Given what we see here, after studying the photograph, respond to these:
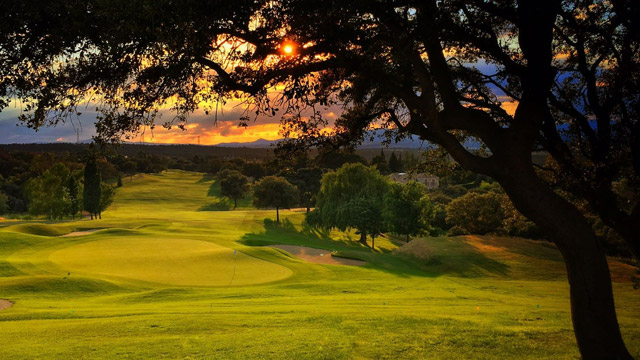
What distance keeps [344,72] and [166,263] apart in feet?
77.2

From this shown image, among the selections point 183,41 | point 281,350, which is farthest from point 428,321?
point 183,41

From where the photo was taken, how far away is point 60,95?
28.7ft

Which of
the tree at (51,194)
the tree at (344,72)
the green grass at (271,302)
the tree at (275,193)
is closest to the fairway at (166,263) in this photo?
the green grass at (271,302)

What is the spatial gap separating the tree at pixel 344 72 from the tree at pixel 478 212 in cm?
4450

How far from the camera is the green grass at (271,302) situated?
1021cm

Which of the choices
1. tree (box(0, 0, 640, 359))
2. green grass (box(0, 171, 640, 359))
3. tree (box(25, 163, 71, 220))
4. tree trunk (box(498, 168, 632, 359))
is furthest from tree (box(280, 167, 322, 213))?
tree trunk (box(498, 168, 632, 359))

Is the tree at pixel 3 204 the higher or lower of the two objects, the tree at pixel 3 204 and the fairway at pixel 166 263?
the lower

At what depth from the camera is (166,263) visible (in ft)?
97.6

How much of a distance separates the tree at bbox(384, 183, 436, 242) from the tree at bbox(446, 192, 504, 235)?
318 cm

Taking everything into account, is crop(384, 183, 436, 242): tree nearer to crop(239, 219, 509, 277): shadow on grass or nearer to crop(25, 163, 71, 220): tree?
crop(239, 219, 509, 277): shadow on grass

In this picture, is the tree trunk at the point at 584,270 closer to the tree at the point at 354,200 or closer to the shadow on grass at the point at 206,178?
the tree at the point at 354,200

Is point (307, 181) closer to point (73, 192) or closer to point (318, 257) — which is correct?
point (73, 192)

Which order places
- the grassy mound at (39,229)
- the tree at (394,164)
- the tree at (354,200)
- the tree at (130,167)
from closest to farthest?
1. the grassy mound at (39,229)
2. the tree at (354,200)
3. the tree at (130,167)
4. the tree at (394,164)

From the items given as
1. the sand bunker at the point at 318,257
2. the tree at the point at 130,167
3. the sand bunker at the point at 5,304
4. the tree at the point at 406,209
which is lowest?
the sand bunker at the point at 318,257
